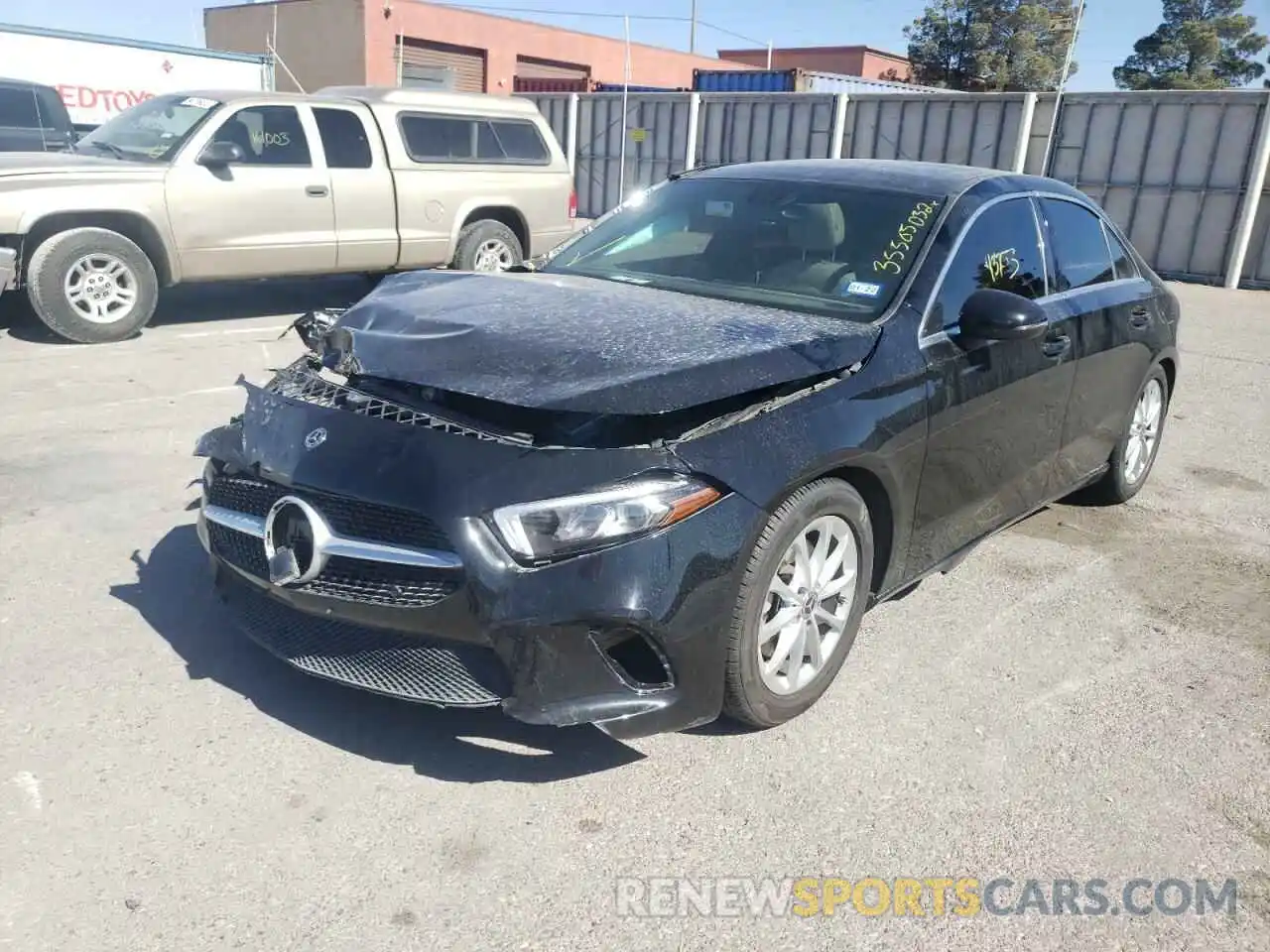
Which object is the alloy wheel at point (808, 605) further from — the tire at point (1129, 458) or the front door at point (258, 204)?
the front door at point (258, 204)

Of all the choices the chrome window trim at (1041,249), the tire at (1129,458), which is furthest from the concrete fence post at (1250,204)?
the chrome window trim at (1041,249)

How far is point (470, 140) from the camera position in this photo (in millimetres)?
10281

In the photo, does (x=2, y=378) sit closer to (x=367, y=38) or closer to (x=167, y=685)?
(x=167, y=685)

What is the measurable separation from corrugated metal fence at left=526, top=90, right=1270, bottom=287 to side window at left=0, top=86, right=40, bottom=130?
11.0 metres

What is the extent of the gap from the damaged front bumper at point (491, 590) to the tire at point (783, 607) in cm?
7

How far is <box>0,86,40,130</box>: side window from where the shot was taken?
35.5 ft

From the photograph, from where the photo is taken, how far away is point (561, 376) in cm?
295

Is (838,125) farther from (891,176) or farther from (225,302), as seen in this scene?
(891,176)

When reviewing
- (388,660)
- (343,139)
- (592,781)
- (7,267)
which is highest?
(343,139)

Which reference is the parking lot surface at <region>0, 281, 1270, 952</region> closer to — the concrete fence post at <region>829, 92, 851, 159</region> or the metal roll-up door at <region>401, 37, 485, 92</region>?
the concrete fence post at <region>829, 92, 851, 159</region>

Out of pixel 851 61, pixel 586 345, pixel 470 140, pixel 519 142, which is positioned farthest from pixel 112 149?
pixel 851 61

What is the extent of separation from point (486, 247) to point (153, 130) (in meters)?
3.12

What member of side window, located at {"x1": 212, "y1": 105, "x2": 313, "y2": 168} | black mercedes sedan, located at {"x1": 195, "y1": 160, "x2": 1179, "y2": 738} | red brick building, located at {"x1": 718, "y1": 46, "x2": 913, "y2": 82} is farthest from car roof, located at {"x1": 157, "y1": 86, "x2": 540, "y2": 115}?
red brick building, located at {"x1": 718, "y1": 46, "x2": 913, "y2": 82}

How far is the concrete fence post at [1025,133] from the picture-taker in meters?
16.4
